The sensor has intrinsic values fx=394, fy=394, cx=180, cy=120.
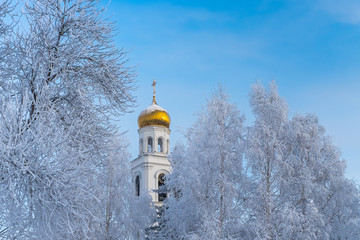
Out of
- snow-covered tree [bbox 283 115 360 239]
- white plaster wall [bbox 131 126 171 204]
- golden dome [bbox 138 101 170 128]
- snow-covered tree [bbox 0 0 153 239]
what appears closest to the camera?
snow-covered tree [bbox 0 0 153 239]

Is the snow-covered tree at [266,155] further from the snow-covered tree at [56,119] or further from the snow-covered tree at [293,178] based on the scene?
the snow-covered tree at [56,119]

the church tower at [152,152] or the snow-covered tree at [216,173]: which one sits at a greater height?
the church tower at [152,152]

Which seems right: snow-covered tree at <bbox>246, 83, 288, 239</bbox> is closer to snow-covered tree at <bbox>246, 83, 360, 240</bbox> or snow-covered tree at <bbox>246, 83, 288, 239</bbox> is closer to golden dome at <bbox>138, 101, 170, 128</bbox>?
snow-covered tree at <bbox>246, 83, 360, 240</bbox>

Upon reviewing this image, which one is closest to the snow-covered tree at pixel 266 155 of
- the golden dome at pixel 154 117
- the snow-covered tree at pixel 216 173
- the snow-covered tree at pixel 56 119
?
the snow-covered tree at pixel 216 173

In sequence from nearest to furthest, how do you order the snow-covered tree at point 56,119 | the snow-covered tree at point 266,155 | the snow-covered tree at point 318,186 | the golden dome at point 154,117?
1. the snow-covered tree at point 56,119
2. the snow-covered tree at point 266,155
3. the snow-covered tree at point 318,186
4. the golden dome at point 154,117

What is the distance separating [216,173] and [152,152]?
18.1m

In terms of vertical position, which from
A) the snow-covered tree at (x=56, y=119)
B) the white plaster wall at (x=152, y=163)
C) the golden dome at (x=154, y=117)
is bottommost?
the snow-covered tree at (x=56, y=119)

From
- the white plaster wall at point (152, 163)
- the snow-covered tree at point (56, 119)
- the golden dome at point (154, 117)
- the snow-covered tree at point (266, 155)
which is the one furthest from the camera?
the golden dome at point (154, 117)

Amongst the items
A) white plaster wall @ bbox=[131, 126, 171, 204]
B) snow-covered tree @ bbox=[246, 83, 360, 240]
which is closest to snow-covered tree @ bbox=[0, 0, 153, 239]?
snow-covered tree @ bbox=[246, 83, 360, 240]

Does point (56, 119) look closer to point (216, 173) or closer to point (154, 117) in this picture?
point (216, 173)

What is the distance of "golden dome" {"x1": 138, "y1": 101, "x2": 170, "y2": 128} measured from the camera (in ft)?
107

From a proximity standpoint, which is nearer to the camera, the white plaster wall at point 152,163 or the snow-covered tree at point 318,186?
the snow-covered tree at point 318,186

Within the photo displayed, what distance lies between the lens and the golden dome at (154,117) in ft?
107

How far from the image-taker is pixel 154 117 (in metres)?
32.8
